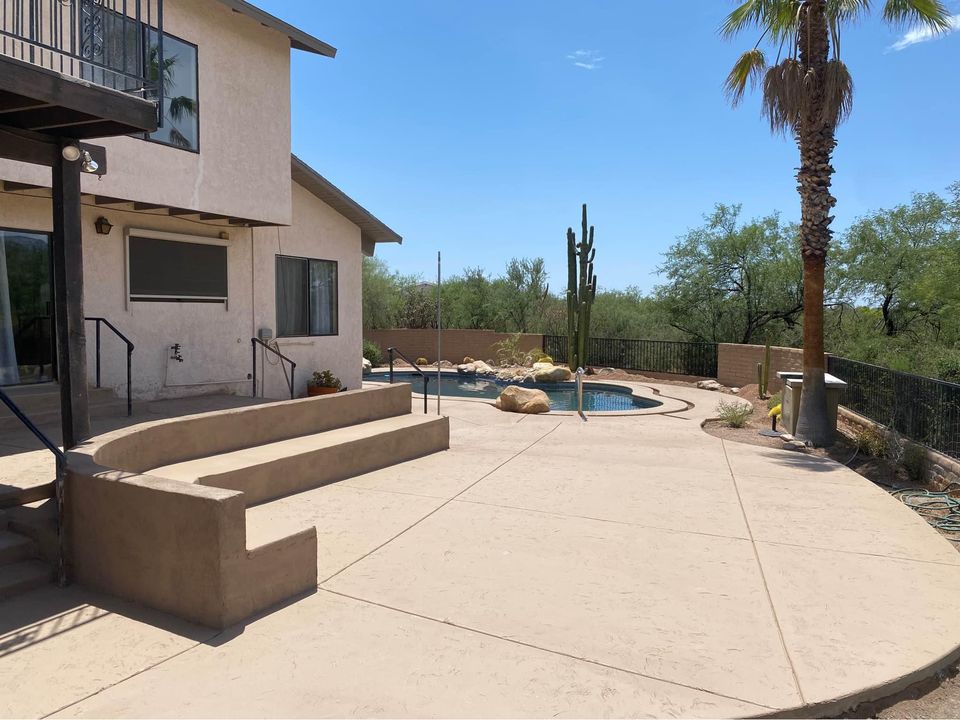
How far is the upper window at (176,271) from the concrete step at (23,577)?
241 inches

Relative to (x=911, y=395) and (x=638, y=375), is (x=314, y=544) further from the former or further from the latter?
(x=638, y=375)

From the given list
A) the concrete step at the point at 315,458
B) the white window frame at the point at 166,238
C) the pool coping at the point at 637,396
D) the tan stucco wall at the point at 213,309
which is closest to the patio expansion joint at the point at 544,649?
the concrete step at the point at 315,458

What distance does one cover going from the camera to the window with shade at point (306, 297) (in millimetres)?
13133

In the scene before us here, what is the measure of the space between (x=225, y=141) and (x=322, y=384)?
16.2ft

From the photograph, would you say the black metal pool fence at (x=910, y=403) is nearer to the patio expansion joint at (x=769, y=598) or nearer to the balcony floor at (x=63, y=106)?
the patio expansion joint at (x=769, y=598)

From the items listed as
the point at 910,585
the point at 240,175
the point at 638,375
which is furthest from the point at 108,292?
the point at 638,375

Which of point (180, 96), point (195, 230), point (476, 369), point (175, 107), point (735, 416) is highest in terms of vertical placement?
point (180, 96)

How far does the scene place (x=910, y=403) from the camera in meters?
10.4

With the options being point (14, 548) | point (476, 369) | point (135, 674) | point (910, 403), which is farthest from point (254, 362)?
point (476, 369)

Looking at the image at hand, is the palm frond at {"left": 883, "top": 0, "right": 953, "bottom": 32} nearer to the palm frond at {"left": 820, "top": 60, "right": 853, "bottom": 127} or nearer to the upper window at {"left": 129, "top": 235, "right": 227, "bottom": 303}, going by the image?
the palm frond at {"left": 820, "top": 60, "right": 853, "bottom": 127}

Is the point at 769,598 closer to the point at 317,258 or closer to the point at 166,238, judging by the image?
the point at 166,238

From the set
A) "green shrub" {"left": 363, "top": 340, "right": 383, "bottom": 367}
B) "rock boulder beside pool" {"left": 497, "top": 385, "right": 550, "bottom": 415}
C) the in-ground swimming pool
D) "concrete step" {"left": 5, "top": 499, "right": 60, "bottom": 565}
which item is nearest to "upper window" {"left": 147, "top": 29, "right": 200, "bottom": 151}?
"concrete step" {"left": 5, "top": 499, "right": 60, "bottom": 565}

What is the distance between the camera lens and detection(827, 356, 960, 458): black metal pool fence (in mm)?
9273

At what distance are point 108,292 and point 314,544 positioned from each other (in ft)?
21.9
